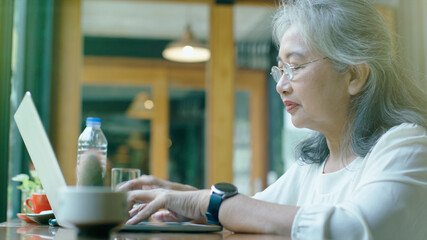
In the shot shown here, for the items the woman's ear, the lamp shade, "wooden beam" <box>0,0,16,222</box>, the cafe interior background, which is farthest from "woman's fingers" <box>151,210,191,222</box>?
the lamp shade

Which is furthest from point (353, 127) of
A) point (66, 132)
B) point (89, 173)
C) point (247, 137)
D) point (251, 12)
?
point (247, 137)

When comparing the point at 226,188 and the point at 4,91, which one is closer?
the point at 226,188

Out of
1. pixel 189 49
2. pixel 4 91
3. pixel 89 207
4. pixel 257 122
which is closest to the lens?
pixel 89 207

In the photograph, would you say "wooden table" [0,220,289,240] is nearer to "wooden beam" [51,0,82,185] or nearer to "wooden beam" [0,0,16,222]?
"wooden beam" [0,0,16,222]

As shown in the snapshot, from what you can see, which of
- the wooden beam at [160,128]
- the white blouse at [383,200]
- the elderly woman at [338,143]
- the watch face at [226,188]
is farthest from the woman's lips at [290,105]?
the wooden beam at [160,128]

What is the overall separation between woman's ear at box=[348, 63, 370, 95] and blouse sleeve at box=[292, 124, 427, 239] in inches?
9.2

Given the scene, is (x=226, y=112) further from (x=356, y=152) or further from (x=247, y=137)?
(x=356, y=152)

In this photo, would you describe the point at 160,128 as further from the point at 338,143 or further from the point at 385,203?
the point at 385,203

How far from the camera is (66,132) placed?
368cm

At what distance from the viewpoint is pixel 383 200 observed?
1043 millimetres

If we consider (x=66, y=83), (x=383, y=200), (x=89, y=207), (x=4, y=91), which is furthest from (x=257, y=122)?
(x=89, y=207)

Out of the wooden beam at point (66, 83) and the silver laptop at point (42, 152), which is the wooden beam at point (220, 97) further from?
the silver laptop at point (42, 152)

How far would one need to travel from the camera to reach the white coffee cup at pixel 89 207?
66 cm

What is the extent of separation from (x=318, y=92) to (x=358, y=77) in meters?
0.12
